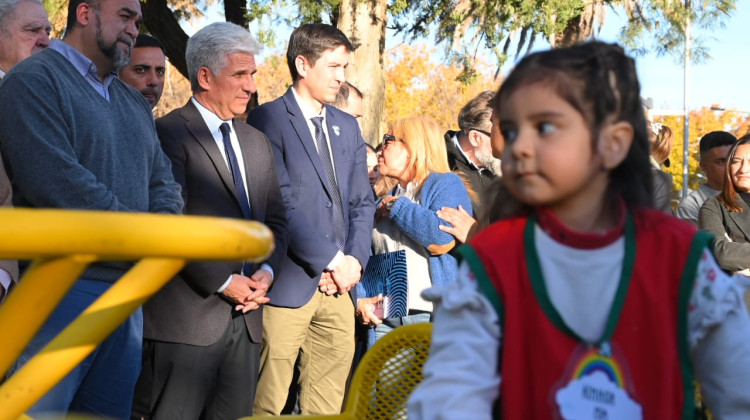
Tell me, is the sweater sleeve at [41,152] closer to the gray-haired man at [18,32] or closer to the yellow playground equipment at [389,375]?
the yellow playground equipment at [389,375]

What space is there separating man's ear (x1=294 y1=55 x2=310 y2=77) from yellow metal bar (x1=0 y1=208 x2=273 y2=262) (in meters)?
4.18

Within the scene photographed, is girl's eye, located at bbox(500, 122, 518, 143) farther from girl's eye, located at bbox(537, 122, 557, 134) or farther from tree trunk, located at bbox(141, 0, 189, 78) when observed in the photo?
tree trunk, located at bbox(141, 0, 189, 78)

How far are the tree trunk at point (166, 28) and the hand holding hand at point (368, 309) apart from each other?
6.58 metres

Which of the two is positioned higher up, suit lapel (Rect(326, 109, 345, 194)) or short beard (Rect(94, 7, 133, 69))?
short beard (Rect(94, 7, 133, 69))

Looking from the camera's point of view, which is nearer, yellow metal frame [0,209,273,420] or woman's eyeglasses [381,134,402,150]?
yellow metal frame [0,209,273,420]

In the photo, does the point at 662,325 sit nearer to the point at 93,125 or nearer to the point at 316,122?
the point at 93,125

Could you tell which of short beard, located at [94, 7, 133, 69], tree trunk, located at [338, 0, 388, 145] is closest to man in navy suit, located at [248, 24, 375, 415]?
short beard, located at [94, 7, 133, 69]

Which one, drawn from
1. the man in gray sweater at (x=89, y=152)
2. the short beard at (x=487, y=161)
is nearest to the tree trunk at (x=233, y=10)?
the short beard at (x=487, y=161)

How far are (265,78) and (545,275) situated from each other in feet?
156

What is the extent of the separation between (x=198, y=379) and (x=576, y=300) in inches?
115

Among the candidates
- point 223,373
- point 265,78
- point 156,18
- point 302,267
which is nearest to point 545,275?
point 223,373

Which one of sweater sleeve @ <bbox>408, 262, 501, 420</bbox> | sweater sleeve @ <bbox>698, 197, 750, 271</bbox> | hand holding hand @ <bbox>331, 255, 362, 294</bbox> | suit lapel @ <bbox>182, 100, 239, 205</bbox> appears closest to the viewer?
sweater sleeve @ <bbox>408, 262, 501, 420</bbox>

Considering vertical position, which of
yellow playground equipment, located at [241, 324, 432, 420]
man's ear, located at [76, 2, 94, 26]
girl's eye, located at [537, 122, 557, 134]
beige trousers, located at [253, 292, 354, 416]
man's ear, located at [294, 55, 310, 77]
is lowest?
beige trousers, located at [253, 292, 354, 416]

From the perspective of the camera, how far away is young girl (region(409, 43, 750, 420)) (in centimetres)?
167
